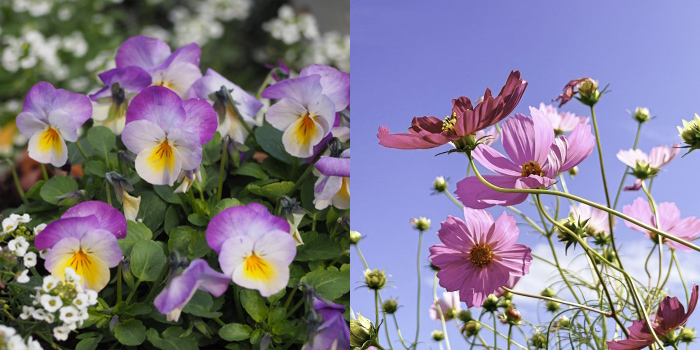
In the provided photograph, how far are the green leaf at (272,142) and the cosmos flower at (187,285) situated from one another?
0.86 feet

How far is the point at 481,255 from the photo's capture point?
0.47 m

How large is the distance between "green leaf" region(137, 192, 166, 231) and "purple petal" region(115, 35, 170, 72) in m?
0.18

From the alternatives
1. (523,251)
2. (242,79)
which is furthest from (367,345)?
(242,79)

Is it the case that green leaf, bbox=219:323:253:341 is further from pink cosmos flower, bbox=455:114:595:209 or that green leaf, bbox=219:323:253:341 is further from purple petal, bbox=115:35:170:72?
purple petal, bbox=115:35:170:72

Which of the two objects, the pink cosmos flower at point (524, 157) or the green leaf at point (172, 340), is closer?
the pink cosmos flower at point (524, 157)

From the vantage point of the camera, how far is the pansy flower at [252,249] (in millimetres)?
459

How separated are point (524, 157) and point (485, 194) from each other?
52 millimetres

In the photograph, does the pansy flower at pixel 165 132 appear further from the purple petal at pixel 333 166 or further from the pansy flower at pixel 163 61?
the pansy flower at pixel 163 61

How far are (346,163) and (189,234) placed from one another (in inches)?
6.2

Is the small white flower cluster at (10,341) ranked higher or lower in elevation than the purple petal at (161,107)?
lower

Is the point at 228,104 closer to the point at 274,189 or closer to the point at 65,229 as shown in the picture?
the point at 274,189

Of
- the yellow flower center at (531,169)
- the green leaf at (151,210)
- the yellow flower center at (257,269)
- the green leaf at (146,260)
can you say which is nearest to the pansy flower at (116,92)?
the green leaf at (151,210)

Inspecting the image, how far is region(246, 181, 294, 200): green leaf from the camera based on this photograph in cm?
62

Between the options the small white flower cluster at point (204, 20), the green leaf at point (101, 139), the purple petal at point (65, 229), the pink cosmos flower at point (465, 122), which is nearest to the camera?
the pink cosmos flower at point (465, 122)
